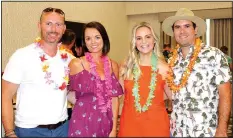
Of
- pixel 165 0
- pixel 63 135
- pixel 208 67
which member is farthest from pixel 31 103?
pixel 165 0

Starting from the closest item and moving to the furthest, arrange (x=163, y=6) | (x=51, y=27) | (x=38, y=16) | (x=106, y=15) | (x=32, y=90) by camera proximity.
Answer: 1. (x=32, y=90)
2. (x=51, y=27)
3. (x=38, y=16)
4. (x=106, y=15)
5. (x=163, y=6)

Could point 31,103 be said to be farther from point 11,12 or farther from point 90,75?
point 11,12

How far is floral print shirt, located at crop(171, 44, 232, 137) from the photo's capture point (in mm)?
2352

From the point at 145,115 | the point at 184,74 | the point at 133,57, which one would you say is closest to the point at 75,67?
the point at 133,57

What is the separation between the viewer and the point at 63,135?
2.37 meters

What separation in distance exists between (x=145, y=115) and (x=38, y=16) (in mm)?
4434

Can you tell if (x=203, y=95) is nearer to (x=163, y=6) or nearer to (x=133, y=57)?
(x=133, y=57)

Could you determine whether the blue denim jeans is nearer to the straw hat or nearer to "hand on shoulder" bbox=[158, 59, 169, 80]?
"hand on shoulder" bbox=[158, 59, 169, 80]

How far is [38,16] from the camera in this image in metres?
6.24

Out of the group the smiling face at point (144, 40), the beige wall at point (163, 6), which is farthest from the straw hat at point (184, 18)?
the beige wall at point (163, 6)

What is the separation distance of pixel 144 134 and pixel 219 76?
2.41 feet

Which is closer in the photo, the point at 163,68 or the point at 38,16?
the point at 163,68

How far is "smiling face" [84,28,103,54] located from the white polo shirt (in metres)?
0.39

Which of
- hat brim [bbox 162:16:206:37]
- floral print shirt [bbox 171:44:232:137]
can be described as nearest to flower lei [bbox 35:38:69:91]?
floral print shirt [bbox 171:44:232:137]
